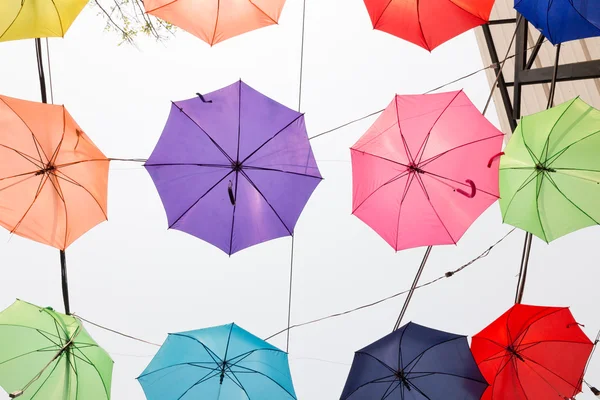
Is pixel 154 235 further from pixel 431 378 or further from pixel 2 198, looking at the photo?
pixel 431 378

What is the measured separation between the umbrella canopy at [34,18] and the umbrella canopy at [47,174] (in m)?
0.60

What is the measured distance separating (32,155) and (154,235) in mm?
3950

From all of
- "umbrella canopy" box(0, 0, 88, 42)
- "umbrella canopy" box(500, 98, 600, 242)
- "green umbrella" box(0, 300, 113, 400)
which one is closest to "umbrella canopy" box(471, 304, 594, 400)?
"umbrella canopy" box(500, 98, 600, 242)

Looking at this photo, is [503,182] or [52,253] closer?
[503,182]

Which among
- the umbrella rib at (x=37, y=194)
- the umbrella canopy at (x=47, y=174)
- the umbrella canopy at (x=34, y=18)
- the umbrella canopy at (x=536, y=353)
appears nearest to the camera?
the umbrella canopy at (x=34, y=18)

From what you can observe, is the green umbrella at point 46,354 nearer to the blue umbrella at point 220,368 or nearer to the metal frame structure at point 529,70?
the blue umbrella at point 220,368

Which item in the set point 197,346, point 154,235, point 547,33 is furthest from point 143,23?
point 547,33

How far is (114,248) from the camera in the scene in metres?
9.59

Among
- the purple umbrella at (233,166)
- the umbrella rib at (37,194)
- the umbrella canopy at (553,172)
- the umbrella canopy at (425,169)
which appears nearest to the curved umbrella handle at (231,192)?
the purple umbrella at (233,166)

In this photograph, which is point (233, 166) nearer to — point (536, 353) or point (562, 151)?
point (562, 151)

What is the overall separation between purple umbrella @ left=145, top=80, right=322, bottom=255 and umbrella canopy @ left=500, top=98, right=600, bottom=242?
2023mm

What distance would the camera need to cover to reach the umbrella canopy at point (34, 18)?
5.35 m

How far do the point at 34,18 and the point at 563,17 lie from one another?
4874 millimetres

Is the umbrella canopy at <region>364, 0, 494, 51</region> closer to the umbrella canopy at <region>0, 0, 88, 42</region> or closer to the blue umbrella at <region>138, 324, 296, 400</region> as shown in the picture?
the umbrella canopy at <region>0, 0, 88, 42</region>
